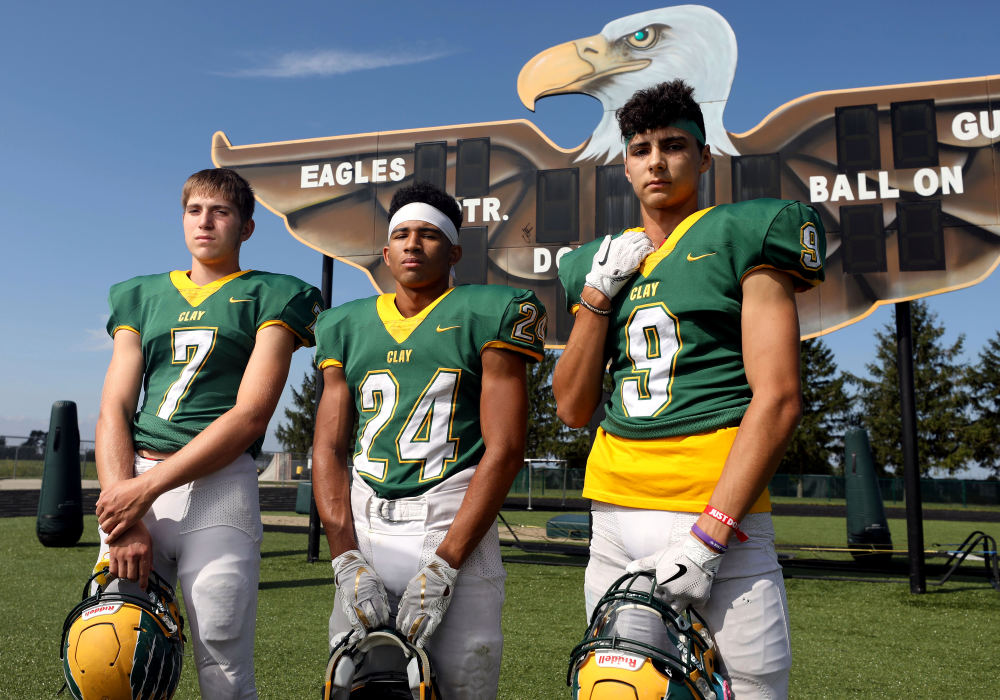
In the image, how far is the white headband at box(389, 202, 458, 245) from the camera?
2346mm

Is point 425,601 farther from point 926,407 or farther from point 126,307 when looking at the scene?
point 926,407

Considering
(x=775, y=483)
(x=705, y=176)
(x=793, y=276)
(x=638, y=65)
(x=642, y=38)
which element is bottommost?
(x=775, y=483)

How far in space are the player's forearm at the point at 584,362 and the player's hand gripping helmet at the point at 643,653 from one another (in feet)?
1.65

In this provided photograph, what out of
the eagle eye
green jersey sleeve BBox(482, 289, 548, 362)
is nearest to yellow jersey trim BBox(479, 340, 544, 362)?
green jersey sleeve BBox(482, 289, 548, 362)

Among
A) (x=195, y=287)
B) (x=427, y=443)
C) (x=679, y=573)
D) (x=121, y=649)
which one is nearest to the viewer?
(x=679, y=573)

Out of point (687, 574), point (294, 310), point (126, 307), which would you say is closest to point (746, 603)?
point (687, 574)

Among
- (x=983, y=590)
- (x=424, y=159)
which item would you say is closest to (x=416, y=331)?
(x=424, y=159)

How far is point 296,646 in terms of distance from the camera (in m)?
5.32

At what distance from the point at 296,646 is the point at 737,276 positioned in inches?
179

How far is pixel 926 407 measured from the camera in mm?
A: 36344

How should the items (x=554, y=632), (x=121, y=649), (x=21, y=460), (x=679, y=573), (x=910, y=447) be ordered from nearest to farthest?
1. (x=679, y=573)
2. (x=121, y=649)
3. (x=554, y=632)
4. (x=910, y=447)
5. (x=21, y=460)

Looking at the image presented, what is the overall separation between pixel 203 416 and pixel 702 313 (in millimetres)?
1548

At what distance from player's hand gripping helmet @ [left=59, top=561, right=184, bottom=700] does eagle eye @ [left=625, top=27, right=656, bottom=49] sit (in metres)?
7.74

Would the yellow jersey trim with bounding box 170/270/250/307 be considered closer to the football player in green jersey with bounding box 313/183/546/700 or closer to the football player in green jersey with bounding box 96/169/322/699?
the football player in green jersey with bounding box 96/169/322/699
